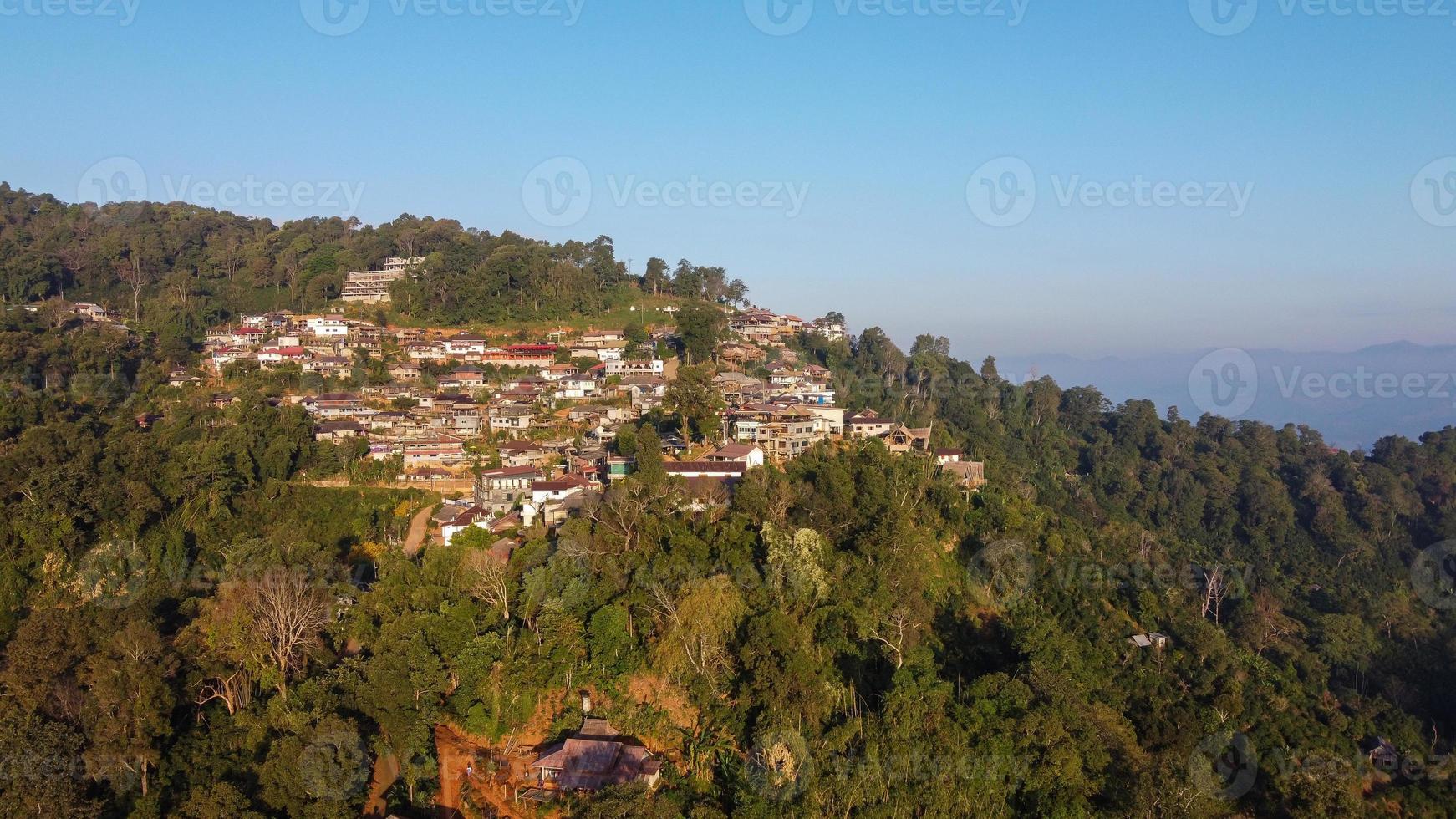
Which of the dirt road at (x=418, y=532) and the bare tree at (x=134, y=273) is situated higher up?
the bare tree at (x=134, y=273)

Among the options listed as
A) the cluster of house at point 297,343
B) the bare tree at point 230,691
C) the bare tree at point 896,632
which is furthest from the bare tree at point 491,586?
the cluster of house at point 297,343

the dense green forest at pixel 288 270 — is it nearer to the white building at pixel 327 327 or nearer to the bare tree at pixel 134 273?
the bare tree at pixel 134 273

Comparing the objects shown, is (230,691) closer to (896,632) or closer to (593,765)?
(593,765)

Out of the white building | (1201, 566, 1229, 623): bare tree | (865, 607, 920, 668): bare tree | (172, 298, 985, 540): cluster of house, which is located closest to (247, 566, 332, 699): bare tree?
(172, 298, 985, 540): cluster of house

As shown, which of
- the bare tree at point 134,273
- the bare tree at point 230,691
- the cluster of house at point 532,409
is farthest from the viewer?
the bare tree at point 134,273

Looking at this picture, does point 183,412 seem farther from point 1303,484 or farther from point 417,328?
point 1303,484

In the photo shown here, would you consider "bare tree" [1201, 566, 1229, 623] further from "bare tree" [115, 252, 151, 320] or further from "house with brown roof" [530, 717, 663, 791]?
"bare tree" [115, 252, 151, 320]

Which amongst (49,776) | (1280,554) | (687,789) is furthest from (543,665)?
(1280,554)
